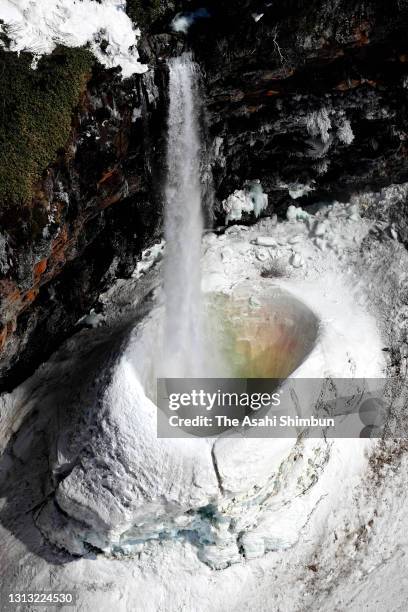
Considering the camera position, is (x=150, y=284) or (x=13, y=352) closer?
(x=13, y=352)

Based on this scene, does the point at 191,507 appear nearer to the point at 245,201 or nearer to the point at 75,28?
the point at 245,201

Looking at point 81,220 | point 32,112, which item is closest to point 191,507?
point 81,220

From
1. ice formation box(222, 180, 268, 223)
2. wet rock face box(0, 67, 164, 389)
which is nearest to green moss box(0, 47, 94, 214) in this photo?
wet rock face box(0, 67, 164, 389)

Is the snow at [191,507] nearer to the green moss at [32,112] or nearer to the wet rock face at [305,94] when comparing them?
the green moss at [32,112]

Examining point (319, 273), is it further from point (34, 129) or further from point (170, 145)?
point (34, 129)

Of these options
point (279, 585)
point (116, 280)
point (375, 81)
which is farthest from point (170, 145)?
point (279, 585)

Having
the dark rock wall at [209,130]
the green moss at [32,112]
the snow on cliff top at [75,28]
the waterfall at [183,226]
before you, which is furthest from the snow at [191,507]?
the snow on cliff top at [75,28]
